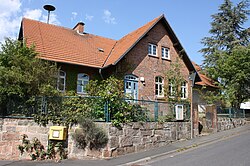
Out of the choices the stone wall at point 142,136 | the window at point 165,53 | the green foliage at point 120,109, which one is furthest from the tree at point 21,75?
the window at point 165,53

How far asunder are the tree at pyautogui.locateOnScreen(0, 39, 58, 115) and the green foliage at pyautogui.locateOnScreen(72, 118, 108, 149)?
2.62 meters

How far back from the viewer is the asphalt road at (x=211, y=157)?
26.9ft

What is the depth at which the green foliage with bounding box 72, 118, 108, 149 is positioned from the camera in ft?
31.8

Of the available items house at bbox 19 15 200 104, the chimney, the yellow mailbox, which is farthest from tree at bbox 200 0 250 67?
the yellow mailbox

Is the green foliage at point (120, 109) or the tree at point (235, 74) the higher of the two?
the tree at point (235, 74)

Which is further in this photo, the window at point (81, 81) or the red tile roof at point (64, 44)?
the window at point (81, 81)

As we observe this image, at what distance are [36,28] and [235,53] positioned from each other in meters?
16.7

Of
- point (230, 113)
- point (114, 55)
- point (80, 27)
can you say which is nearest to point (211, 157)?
point (230, 113)

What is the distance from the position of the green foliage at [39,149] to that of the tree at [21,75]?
184 cm

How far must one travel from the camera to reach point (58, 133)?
988 centimetres

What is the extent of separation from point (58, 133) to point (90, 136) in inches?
53.8

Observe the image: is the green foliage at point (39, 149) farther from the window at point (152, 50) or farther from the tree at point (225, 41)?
the tree at point (225, 41)

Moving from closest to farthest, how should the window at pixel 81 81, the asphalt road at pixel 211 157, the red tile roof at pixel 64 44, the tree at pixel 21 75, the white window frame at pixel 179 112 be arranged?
the asphalt road at pixel 211 157 → the tree at pixel 21 75 → the white window frame at pixel 179 112 → the red tile roof at pixel 64 44 → the window at pixel 81 81

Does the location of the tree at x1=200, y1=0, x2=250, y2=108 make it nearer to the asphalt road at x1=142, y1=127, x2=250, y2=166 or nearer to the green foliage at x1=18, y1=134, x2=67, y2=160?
the asphalt road at x1=142, y1=127, x2=250, y2=166
